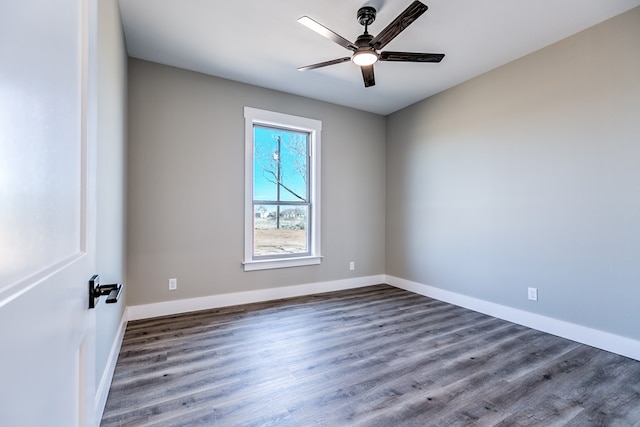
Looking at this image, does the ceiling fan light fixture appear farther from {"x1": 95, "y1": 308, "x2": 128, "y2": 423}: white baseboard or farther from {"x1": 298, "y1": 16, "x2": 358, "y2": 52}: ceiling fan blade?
{"x1": 95, "y1": 308, "x2": 128, "y2": 423}: white baseboard

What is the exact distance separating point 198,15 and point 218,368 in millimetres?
2786

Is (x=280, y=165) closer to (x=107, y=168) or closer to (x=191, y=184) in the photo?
(x=191, y=184)

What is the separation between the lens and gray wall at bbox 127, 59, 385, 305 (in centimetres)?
313

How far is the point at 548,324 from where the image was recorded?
286cm

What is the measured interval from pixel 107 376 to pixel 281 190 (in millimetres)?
2660

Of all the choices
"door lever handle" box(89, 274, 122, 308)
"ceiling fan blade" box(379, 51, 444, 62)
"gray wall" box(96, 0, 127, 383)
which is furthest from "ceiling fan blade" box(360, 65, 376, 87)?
"door lever handle" box(89, 274, 122, 308)

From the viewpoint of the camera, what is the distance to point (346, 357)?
92.4 inches

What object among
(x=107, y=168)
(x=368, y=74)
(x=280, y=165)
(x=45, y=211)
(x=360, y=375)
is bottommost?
(x=360, y=375)

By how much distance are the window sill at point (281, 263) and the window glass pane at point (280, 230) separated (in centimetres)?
12

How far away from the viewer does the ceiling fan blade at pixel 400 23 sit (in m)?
1.89

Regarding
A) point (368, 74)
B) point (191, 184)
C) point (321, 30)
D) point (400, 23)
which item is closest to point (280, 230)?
point (191, 184)

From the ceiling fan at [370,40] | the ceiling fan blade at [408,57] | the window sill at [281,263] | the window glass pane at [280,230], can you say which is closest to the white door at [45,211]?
the ceiling fan at [370,40]

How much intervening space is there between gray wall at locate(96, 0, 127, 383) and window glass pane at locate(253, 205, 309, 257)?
1.66 metres

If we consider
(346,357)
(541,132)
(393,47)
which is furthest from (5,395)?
(541,132)
